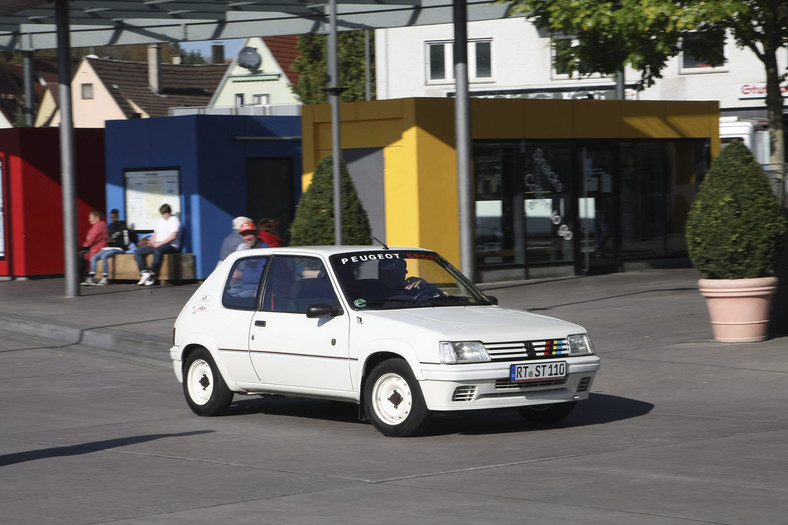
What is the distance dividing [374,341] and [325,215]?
8418 millimetres

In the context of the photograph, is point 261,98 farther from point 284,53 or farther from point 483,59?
point 483,59

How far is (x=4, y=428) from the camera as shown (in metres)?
10.1

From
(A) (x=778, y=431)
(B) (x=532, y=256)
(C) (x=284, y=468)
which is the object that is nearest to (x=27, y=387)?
(C) (x=284, y=468)

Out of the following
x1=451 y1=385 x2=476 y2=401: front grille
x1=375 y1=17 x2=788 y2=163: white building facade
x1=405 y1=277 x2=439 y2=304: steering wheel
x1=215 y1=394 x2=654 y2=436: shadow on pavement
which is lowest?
x1=215 y1=394 x2=654 y2=436: shadow on pavement

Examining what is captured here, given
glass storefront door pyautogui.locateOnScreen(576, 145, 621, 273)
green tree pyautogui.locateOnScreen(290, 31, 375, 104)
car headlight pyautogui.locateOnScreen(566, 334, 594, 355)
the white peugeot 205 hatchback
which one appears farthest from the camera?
Answer: green tree pyautogui.locateOnScreen(290, 31, 375, 104)

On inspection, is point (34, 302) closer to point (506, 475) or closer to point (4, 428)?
point (4, 428)

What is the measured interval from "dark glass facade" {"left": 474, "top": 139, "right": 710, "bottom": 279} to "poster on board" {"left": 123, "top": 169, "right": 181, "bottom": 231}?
650 cm

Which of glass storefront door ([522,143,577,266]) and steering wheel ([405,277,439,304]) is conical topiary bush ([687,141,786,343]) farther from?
glass storefront door ([522,143,577,266])

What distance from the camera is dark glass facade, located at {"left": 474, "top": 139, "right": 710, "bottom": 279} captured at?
2322 centimetres

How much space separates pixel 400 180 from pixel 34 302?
6.55m

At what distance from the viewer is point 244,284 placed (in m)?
10.8

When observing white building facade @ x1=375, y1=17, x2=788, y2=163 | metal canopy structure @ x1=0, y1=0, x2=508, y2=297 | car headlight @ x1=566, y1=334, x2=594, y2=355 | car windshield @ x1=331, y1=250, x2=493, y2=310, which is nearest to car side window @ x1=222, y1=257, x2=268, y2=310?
car windshield @ x1=331, y1=250, x2=493, y2=310

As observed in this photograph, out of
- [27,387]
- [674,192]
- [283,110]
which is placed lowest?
[27,387]

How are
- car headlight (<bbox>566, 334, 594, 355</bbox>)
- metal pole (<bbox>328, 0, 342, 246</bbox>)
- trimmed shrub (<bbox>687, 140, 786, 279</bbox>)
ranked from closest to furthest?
1. car headlight (<bbox>566, 334, 594, 355</bbox>)
2. trimmed shrub (<bbox>687, 140, 786, 279</bbox>)
3. metal pole (<bbox>328, 0, 342, 246</bbox>)
